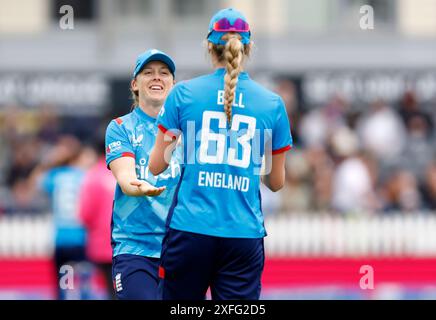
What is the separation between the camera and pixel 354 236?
16656mm

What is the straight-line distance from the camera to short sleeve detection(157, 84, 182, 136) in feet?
20.5

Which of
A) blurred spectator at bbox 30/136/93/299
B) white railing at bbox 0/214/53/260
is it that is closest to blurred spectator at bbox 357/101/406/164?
white railing at bbox 0/214/53/260

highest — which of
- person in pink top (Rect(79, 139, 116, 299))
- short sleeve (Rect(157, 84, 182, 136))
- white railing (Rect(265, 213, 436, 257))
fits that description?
short sleeve (Rect(157, 84, 182, 136))

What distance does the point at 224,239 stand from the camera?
623cm

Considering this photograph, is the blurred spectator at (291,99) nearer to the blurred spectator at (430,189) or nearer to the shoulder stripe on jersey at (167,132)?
the blurred spectator at (430,189)

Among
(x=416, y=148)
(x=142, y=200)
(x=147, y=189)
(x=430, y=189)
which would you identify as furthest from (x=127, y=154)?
(x=416, y=148)

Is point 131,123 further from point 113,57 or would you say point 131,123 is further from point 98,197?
point 113,57

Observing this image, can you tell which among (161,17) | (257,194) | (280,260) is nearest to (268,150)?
(257,194)

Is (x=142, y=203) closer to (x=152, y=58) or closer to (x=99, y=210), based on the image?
(x=152, y=58)

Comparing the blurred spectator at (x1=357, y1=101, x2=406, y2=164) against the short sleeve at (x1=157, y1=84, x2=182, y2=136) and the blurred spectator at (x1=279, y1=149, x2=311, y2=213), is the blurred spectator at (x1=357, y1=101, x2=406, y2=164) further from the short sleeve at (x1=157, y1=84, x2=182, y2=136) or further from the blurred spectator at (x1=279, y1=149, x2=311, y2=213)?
the short sleeve at (x1=157, y1=84, x2=182, y2=136)

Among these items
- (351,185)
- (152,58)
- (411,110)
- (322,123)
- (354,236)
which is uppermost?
(411,110)

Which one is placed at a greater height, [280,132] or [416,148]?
[416,148]

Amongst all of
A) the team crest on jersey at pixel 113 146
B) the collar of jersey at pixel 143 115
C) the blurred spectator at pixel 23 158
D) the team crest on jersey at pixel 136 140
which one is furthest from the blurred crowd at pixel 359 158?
the team crest on jersey at pixel 113 146

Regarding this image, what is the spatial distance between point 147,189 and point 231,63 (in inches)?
29.7
